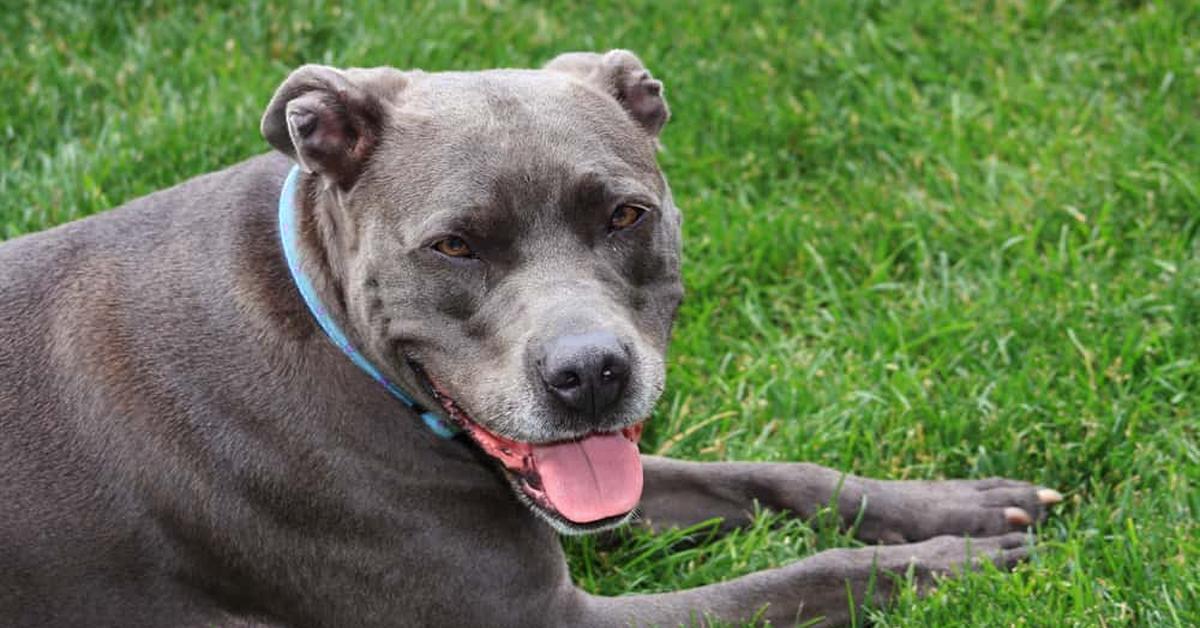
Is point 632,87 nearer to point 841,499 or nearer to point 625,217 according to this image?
point 625,217

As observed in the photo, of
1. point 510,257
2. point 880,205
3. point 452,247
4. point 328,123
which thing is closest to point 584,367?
point 510,257

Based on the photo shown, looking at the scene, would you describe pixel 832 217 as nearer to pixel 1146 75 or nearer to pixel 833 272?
pixel 833 272

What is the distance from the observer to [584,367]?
4.36m

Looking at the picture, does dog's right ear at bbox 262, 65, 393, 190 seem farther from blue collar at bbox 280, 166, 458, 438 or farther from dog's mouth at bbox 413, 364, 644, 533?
dog's mouth at bbox 413, 364, 644, 533

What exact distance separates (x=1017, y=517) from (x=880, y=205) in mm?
1915

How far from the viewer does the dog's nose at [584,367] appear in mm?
4352

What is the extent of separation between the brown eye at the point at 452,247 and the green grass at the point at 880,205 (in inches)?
54.3

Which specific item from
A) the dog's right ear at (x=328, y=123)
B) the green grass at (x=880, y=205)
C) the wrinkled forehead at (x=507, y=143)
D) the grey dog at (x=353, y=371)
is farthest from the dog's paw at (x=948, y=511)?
the dog's right ear at (x=328, y=123)

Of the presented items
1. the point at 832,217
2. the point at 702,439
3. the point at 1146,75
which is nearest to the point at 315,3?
the point at 832,217

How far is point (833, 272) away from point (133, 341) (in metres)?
2.93

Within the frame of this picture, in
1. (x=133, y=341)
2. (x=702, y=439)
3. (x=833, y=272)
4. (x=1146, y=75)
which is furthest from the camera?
(x=1146, y=75)

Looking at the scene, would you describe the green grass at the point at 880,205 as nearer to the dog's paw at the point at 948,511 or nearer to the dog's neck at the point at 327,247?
the dog's paw at the point at 948,511

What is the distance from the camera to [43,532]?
4770 mm

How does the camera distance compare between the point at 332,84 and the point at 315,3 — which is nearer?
the point at 332,84
